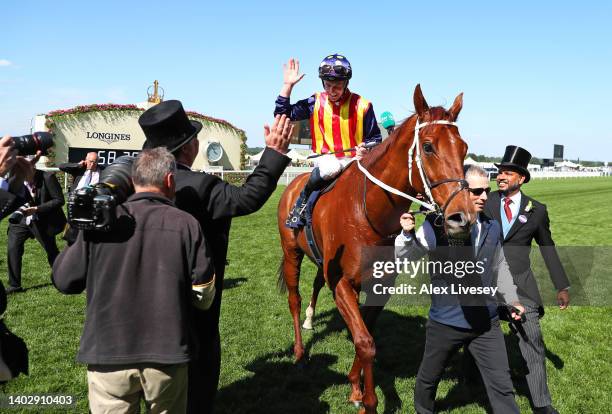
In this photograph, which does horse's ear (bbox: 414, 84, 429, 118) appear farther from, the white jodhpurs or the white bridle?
the white jodhpurs

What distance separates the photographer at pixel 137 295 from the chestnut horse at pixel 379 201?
1.61m

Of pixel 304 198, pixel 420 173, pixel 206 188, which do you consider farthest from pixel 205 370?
pixel 304 198

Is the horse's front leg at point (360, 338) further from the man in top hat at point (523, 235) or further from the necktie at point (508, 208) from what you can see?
the necktie at point (508, 208)

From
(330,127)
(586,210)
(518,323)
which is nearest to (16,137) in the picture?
(330,127)

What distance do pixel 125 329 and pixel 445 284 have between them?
83.8 inches

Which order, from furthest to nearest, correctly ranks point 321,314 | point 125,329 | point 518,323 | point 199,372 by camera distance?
point 321,314 → point 518,323 → point 199,372 → point 125,329

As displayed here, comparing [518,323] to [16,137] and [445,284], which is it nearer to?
[445,284]

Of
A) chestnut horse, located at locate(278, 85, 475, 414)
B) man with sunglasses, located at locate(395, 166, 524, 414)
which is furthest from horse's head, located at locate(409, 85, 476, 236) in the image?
man with sunglasses, located at locate(395, 166, 524, 414)

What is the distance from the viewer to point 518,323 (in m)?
3.42

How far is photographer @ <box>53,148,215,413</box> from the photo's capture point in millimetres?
2014

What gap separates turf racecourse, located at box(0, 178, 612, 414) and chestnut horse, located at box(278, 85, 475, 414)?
0.65m

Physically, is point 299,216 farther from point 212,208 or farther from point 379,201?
point 212,208

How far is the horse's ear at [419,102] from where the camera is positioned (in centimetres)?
317

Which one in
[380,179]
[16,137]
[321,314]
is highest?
[16,137]
